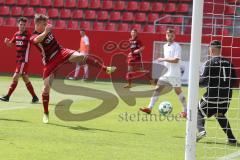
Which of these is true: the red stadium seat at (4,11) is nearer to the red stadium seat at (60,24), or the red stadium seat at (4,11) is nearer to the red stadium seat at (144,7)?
the red stadium seat at (60,24)

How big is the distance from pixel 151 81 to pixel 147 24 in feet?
19.8

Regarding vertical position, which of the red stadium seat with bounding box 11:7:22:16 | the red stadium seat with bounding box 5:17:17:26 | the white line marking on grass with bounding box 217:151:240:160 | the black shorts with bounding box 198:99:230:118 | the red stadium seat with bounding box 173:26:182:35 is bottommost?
the white line marking on grass with bounding box 217:151:240:160

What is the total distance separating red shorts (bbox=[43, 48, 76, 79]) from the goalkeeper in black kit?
3.41 metres

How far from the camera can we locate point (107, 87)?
72.7ft

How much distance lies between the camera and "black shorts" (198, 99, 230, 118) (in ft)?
33.3

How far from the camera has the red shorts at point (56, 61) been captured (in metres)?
12.3

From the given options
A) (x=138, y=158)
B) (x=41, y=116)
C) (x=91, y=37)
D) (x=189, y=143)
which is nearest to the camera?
(x=189, y=143)

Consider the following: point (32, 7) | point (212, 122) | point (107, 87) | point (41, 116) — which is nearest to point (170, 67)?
point (212, 122)

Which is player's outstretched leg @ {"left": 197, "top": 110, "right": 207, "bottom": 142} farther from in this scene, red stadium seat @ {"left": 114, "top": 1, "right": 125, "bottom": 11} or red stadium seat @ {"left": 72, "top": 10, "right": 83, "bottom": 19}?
red stadium seat @ {"left": 72, "top": 10, "right": 83, "bottom": 19}

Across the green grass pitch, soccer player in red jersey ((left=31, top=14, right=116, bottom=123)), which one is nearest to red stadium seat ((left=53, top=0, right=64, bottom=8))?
the green grass pitch

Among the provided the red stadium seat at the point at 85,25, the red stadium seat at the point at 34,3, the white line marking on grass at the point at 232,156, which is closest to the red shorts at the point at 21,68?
the white line marking on grass at the point at 232,156

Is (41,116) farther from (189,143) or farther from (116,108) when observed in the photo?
(189,143)

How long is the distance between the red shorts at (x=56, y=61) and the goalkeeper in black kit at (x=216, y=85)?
3412mm

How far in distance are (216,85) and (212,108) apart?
0.40 m
